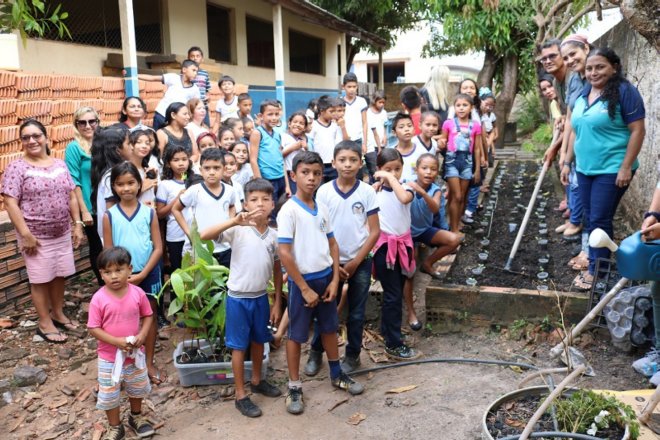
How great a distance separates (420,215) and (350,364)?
51.7 inches

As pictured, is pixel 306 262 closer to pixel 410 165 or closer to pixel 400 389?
pixel 400 389

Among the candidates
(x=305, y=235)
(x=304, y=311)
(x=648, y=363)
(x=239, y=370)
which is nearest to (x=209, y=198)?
(x=305, y=235)

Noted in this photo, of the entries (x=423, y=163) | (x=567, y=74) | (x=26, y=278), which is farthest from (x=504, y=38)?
(x=26, y=278)

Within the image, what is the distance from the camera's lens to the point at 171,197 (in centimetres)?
450

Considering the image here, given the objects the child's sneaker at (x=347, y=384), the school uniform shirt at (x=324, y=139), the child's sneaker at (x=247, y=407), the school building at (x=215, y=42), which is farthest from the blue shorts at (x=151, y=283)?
the school building at (x=215, y=42)

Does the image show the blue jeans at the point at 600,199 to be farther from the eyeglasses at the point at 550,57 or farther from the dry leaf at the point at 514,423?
the dry leaf at the point at 514,423

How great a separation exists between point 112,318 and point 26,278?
250 centimetres

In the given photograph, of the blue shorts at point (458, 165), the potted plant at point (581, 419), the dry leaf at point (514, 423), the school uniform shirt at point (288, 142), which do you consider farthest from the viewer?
the school uniform shirt at point (288, 142)

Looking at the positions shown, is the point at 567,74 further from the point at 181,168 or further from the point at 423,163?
the point at 181,168

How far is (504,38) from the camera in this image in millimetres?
14656

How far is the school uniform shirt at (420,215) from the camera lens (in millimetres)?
4500

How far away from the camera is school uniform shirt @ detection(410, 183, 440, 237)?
4500 mm

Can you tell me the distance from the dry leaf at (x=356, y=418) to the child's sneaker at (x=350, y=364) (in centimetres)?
54

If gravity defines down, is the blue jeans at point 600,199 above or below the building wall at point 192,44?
below
